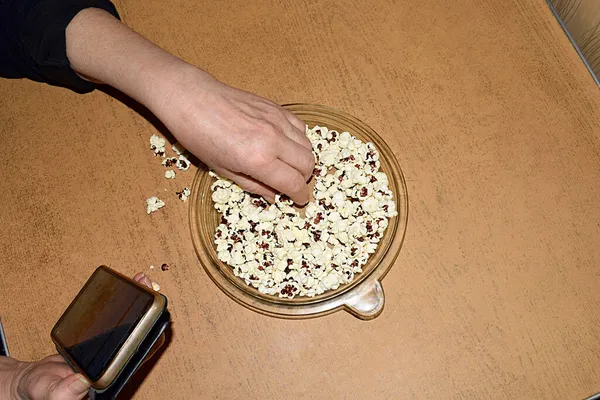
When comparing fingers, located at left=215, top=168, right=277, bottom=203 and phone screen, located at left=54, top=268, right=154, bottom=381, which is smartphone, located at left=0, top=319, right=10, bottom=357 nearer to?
phone screen, located at left=54, top=268, right=154, bottom=381

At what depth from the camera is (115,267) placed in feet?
2.72

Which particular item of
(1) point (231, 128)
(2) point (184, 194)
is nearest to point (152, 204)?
(2) point (184, 194)

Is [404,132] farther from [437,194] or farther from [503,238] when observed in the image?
[503,238]

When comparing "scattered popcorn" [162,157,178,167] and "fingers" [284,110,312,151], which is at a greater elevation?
"fingers" [284,110,312,151]

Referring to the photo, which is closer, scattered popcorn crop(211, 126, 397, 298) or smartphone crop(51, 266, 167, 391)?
smartphone crop(51, 266, 167, 391)

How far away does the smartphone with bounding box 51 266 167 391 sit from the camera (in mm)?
552

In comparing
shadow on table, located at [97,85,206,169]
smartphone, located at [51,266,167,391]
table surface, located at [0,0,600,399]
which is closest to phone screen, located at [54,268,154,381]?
smartphone, located at [51,266,167,391]

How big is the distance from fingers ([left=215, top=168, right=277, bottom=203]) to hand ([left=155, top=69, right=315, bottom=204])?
0.09ft

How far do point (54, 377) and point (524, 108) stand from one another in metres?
0.85

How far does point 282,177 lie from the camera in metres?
0.68

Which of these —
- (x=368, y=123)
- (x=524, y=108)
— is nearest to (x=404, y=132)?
(x=368, y=123)

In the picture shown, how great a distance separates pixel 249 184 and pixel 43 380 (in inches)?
14.9

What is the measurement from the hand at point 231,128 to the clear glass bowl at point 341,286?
17cm

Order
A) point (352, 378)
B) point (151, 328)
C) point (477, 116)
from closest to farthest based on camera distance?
1. point (151, 328)
2. point (352, 378)
3. point (477, 116)
